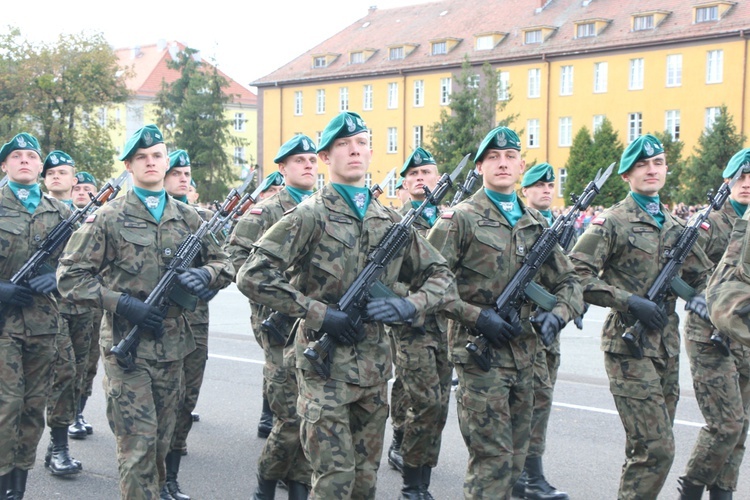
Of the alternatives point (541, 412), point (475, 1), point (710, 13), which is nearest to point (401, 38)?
point (475, 1)

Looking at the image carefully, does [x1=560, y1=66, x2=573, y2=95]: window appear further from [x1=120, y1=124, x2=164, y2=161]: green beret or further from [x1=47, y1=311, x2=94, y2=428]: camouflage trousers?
[x1=120, y1=124, x2=164, y2=161]: green beret

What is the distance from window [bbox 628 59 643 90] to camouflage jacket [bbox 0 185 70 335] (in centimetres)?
5016

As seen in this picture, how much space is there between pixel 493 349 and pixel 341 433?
1.12m

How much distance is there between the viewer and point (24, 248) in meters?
6.61

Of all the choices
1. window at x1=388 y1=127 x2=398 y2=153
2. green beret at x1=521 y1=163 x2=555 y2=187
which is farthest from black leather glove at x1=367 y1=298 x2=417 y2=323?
window at x1=388 y1=127 x2=398 y2=153

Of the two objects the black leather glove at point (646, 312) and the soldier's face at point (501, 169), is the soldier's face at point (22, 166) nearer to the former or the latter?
the soldier's face at point (501, 169)

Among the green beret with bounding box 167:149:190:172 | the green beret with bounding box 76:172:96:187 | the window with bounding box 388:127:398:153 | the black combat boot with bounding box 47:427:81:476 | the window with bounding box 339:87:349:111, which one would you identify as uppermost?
the window with bounding box 339:87:349:111

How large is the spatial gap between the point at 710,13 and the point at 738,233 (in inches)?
2005

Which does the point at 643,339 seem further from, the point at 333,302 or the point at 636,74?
the point at 636,74

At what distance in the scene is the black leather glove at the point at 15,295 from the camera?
6242mm

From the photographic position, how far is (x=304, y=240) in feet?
16.2

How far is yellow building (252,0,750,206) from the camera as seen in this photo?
168 ft

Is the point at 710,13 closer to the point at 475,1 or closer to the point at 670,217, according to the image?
the point at 475,1

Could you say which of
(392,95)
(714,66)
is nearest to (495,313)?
(714,66)
